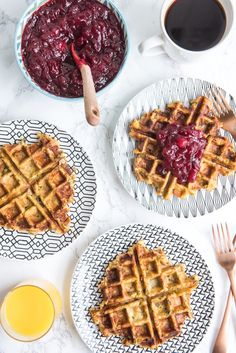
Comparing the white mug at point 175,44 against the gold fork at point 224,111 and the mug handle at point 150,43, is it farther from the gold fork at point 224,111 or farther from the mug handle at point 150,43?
the gold fork at point 224,111

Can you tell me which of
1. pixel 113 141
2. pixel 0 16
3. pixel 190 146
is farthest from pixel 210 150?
pixel 0 16

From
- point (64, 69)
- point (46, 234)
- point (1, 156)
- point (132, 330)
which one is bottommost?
point (132, 330)

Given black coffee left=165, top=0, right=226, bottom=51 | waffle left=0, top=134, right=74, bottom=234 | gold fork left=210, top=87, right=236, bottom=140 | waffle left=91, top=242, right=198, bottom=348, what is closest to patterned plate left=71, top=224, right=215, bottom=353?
waffle left=91, top=242, right=198, bottom=348

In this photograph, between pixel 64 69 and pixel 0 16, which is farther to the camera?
pixel 0 16

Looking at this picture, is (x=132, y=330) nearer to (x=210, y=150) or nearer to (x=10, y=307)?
(x=10, y=307)

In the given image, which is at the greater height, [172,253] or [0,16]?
[0,16]

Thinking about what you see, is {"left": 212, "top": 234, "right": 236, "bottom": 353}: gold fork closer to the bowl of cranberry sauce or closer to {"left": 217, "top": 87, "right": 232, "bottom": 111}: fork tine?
{"left": 217, "top": 87, "right": 232, "bottom": 111}: fork tine
